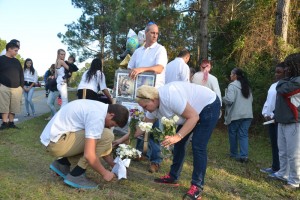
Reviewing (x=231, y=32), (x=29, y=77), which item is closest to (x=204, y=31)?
(x=231, y=32)

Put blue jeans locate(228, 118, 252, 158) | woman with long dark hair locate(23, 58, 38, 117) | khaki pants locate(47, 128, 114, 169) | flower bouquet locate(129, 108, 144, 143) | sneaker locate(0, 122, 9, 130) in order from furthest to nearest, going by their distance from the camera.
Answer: woman with long dark hair locate(23, 58, 38, 117), sneaker locate(0, 122, 9, 130), blue jeans locate(228, 118, 252, 158), flower bouquet locate(129, 108, 144, 143), khaki pants locate(47, 128, 114, 169)

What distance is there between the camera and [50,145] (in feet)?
12.1

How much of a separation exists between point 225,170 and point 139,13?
6.82m

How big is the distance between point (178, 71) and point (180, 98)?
1.91 m

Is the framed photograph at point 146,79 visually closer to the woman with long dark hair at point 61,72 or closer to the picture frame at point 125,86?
the picture frame at point 125,86

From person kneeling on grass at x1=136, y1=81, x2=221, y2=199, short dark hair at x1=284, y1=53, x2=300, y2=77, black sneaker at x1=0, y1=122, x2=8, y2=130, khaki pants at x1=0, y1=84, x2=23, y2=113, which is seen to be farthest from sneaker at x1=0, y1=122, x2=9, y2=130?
short dark hair at x1=284, y1=53, x2=300, y2=77

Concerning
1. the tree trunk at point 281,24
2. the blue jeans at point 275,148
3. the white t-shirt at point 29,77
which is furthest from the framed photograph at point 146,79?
the white t-shirt at point 29,77

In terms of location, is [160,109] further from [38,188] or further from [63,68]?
[63,68]

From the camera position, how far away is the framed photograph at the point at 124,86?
16.9 ft

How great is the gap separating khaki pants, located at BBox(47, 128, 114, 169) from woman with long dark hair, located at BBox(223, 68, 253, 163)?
9.16 feet

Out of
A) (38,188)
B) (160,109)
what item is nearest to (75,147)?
(38,188)

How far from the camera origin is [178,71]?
16.8ft

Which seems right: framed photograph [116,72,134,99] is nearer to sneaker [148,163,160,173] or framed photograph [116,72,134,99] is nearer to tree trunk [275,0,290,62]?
sneaker [148,163,160,173]

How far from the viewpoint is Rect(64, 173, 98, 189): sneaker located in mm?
3716
